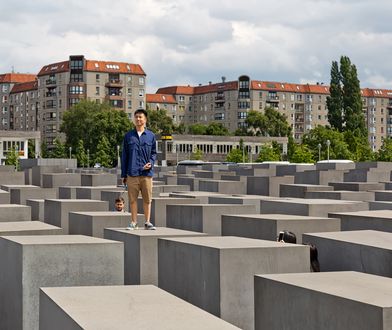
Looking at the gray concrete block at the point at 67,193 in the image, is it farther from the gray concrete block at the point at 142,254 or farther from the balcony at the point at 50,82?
the balcony at the point at 50,82

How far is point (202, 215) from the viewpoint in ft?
44.7

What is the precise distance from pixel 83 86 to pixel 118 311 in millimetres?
122695

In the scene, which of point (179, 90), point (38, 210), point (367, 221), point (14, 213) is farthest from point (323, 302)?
point (179, 90)

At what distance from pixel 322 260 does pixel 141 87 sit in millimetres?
125625

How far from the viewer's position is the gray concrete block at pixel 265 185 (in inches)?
910

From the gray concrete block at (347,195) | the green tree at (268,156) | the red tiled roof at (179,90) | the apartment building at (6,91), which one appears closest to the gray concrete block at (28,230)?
the gray concrete block at (347,195)

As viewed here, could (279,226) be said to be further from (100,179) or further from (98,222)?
(100,179)

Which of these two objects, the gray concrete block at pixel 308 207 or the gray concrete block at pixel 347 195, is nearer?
the gray concrete block at pixel 308 207

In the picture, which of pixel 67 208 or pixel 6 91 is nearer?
pixel 67 208

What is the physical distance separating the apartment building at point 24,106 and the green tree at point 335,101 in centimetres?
5682

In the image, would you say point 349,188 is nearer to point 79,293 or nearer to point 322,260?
point 322,260

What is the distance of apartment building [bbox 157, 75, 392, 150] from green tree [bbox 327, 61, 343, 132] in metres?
46.7

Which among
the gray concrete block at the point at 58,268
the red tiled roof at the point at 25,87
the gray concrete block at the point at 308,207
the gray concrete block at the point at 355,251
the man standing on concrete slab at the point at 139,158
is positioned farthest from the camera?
the red tiled roof at the point at 25,87

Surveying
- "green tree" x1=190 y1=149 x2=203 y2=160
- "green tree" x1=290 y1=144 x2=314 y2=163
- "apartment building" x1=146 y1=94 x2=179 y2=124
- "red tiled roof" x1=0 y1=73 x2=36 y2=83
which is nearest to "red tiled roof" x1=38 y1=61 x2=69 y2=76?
"red tiled roof" x1=0 y1=73 x2=36 y2=83
